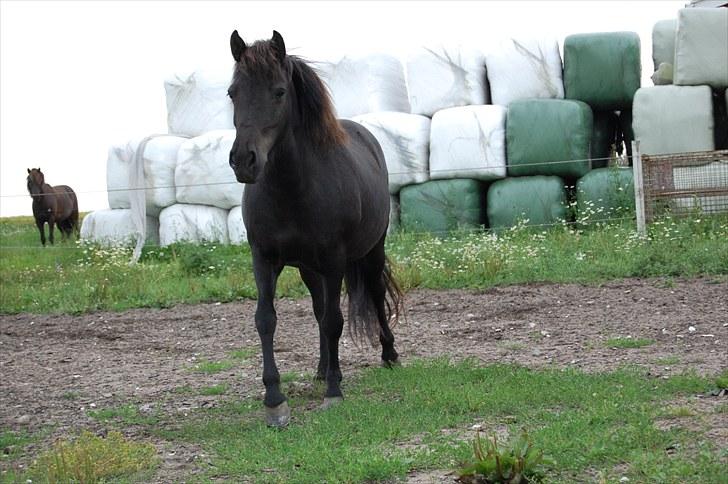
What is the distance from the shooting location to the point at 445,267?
37.0ft

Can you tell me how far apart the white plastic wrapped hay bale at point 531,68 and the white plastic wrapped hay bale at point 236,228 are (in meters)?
4.49

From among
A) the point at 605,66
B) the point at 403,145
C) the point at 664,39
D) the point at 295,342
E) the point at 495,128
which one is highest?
the point at 664,39

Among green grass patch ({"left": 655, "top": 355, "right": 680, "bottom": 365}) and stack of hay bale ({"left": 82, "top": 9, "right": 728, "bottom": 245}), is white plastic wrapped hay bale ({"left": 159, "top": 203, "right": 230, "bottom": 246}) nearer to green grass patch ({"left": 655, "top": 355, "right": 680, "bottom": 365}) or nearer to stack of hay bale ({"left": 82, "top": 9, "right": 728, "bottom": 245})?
stack of hay bale ({"left": 82, "top": 9, "right": 728, "bottom": 245})

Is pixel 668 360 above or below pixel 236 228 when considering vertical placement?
below

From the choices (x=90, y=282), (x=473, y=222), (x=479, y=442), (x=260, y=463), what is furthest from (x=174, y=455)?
(x=473, y=222)

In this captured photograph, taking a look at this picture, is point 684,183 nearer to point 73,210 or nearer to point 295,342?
point 295,342

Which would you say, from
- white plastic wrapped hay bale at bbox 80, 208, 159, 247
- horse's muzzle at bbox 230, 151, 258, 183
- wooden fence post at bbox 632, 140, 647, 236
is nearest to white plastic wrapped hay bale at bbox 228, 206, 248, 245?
white plastic wrapped hay bale at bbox 80, 208, 159, 247

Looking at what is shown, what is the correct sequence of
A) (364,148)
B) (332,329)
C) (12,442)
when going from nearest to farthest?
(12,442), (332,329), (364,148)

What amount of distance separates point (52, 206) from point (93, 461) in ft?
57.8

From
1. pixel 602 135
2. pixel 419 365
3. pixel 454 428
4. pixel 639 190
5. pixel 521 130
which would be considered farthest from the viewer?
pixel 602 135

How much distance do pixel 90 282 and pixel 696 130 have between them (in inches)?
321

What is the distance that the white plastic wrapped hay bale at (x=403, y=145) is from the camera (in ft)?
47.3

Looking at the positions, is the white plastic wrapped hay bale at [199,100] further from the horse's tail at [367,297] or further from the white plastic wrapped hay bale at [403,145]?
the horse's tail at [367,297]

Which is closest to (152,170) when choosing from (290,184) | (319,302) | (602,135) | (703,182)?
→ (602,135)
